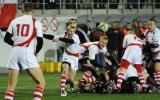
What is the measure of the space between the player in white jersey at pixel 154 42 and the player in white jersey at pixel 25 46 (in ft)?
21.8

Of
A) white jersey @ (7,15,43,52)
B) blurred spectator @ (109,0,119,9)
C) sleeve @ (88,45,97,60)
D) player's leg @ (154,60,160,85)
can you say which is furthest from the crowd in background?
white jersey @ (7,15,43,52)

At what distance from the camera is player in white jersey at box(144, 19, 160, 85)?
2350 cm

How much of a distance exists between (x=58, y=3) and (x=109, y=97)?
2202cm

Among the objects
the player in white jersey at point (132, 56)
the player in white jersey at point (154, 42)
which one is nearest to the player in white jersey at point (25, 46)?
the player in white jersey at point (132, 56)

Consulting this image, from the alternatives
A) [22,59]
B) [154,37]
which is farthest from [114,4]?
[22,59]

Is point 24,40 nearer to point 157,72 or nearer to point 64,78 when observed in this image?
point 64,78

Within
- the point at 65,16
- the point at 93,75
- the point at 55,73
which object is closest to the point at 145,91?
the point at 93,75

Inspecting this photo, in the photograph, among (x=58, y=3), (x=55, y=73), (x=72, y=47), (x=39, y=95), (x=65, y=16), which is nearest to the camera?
(x=39, y=95)

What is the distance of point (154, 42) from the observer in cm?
2358

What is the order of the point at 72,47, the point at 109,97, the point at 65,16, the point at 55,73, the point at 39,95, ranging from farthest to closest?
the point at 65,16
the point at 55,73
the point at 72,47
the point at 109,97
the point at 39,95

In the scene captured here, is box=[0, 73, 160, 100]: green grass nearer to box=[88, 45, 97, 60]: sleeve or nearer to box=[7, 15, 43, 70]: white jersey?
box=[88, 45, 97, 60]: sleeve

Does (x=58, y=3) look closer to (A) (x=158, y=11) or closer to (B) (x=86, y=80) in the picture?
(A) (x=158, y=11)

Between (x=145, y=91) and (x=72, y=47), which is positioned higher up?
(x=72, y=47)

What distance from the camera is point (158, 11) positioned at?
4441cm
